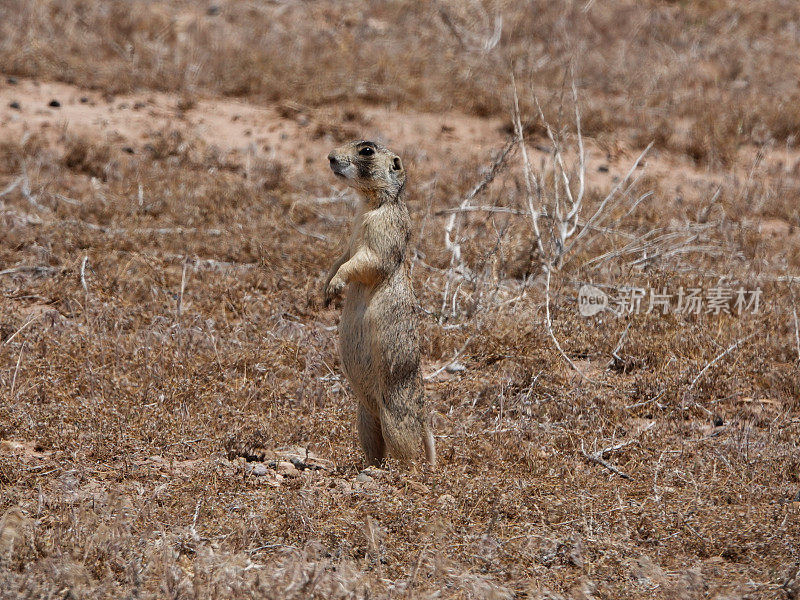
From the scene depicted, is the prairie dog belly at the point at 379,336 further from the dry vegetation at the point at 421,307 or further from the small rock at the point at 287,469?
the small rock at the point at 287,469

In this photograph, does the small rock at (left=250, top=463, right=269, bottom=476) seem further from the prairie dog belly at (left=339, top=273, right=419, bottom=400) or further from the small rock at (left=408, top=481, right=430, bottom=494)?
the small rock at (left=408, top=481, right=430, bottom=494)

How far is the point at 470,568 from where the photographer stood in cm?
427

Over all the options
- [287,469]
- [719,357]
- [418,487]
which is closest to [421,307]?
[719,357]

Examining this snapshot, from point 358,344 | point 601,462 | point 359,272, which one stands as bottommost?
point 601,462

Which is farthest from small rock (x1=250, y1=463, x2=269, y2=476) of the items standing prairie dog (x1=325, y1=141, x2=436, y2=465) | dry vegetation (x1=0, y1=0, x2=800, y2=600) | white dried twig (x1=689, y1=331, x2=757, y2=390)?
white dried twig (x1=689, y1=331, x2=757, y2=390)

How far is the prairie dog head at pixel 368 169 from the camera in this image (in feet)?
16.6

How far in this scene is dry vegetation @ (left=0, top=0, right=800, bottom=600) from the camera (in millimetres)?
4430
